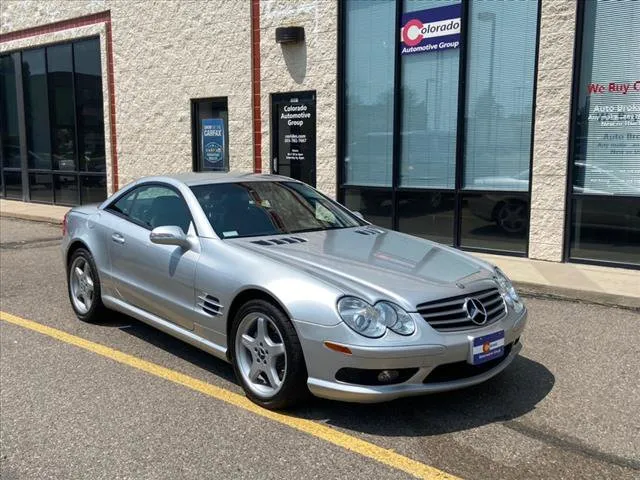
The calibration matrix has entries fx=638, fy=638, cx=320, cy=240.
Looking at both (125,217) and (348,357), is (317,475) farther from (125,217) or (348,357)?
(125,217)

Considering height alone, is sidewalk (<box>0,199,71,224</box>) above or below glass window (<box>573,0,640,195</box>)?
below

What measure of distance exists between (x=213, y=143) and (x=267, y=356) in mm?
9386

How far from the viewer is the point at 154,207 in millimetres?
5242

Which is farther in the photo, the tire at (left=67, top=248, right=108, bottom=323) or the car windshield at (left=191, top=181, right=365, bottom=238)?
the tire at (left=67, top=248, right=108, bottom=323)

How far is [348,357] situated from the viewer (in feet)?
11.5

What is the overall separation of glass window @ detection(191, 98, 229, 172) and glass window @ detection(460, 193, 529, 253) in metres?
5.21

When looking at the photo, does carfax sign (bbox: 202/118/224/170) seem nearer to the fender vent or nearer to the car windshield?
the car windshield

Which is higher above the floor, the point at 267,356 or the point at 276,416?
the point at 267,356

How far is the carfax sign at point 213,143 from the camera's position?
12.6 m

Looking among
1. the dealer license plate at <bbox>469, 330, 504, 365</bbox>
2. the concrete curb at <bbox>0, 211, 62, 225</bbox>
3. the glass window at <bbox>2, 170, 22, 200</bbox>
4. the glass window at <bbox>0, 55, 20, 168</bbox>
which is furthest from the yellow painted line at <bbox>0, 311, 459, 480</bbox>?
the glass window at <bbox>0, 55, 20, 168</bbox>

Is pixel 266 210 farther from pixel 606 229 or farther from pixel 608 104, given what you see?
pixel 608 104

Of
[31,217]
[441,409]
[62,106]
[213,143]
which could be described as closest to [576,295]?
[441,409]

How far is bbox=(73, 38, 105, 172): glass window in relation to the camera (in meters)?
14.9

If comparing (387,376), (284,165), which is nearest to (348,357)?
(387,376)
